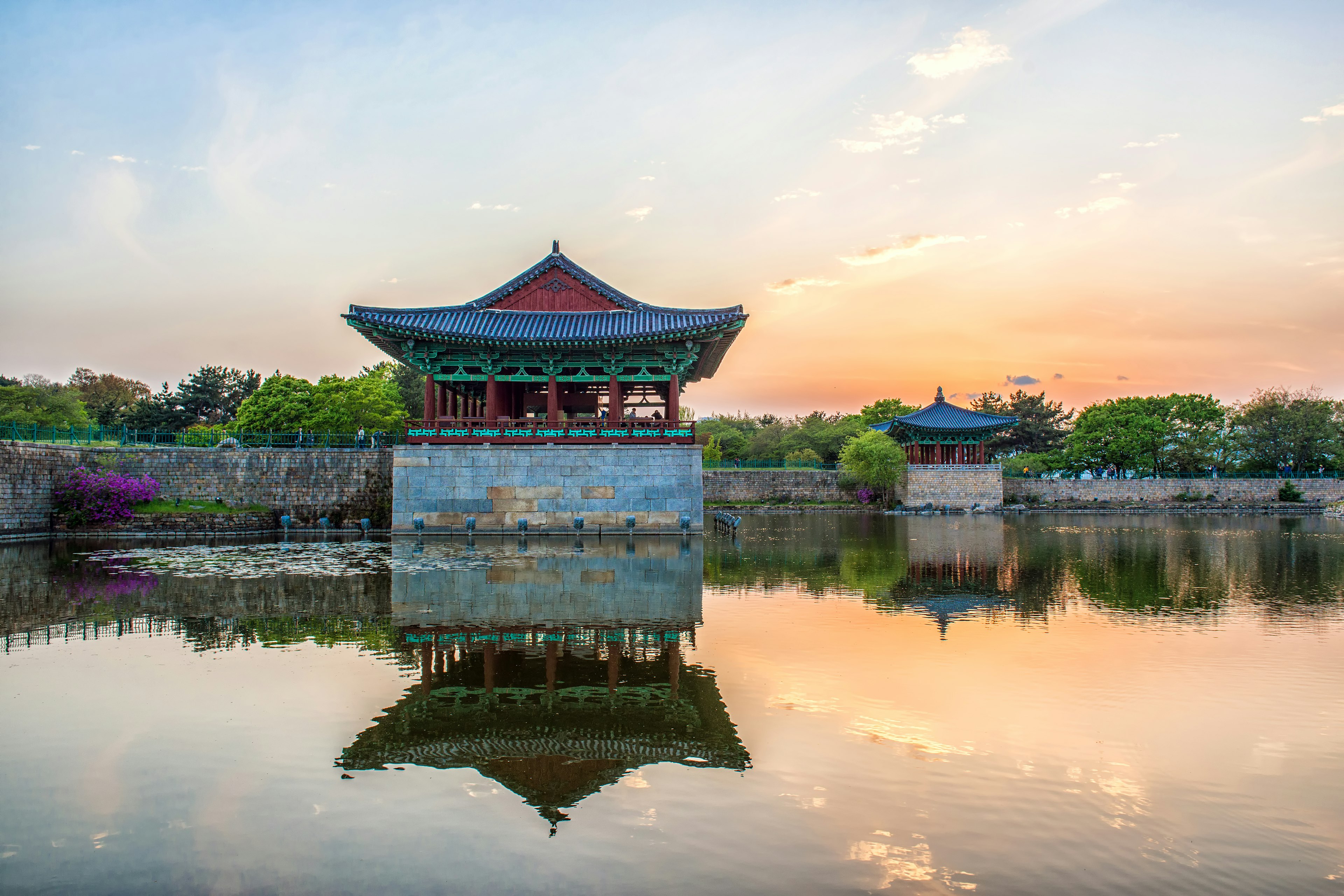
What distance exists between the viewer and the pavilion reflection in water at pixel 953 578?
49.6 feet

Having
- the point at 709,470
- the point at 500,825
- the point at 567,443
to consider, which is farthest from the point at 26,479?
the point at 709,470

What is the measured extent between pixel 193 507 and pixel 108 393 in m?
48.7

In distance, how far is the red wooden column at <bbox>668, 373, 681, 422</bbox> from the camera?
31484mm

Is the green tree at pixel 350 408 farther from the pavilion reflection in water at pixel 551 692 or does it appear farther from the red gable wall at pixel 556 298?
the pavilion reflection in water at pixel 551 692

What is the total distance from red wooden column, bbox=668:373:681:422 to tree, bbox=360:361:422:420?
37.2 metres

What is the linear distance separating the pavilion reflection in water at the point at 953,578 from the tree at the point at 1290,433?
46413 millimetres

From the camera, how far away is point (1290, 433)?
65.3 m

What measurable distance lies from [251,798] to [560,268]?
28811 millimetres

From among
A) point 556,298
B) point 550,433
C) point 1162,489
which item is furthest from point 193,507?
point 1162,489

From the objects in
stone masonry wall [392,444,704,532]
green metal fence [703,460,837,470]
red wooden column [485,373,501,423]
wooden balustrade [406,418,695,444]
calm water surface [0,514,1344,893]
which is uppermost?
red wooden column [485,373,501,423]

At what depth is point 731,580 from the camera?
18.9 meters

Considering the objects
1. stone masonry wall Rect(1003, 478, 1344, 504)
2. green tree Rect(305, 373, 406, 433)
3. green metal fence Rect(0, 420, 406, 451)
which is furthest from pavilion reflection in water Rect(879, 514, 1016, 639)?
green tree Rect(305, 373, 406, 433)

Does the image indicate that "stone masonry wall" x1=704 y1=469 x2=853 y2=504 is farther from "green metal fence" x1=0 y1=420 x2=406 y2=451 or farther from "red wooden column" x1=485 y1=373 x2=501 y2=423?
"red wooden column" x1=485 y1=373 x2=501 y2=423

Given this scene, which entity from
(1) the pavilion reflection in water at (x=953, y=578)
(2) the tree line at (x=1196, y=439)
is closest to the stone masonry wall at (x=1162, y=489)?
(2) the tree line at (x=1196, y=439)
